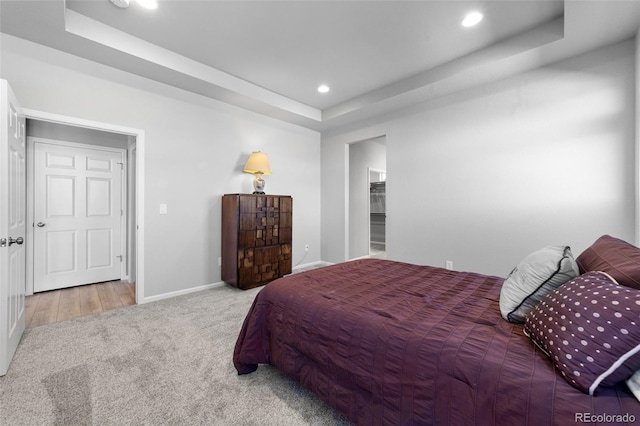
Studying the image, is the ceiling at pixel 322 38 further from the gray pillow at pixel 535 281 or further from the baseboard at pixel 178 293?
the baseboard at pixel 178 293

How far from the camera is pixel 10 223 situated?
186 cm

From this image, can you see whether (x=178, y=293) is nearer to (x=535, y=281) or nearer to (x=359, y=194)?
(x=535, y=281)

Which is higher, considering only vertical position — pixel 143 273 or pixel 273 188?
pixel 273 188

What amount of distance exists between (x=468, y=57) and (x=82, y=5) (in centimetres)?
368

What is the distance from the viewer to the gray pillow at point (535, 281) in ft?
3.90

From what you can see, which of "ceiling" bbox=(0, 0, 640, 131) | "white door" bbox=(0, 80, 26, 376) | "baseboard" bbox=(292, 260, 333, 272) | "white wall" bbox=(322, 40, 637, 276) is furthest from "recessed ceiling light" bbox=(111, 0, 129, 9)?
"baseboard" bbox=(292, 260, 333, 272)

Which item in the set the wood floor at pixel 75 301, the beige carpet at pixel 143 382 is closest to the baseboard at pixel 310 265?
the beige carpet at pixel 143 382

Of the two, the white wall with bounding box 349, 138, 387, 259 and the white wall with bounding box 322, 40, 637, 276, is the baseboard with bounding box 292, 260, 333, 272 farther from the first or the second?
the white wall with bounding box 322, 40, 637, 276

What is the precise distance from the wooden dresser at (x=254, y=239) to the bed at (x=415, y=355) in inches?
71.9

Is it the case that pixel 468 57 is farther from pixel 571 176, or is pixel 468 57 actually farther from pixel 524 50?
pixel 571 176

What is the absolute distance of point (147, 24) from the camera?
8.13ft

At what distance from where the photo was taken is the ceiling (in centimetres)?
224

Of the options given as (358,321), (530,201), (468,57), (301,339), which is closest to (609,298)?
(358,321)

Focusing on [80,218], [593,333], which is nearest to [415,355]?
[593,333]
